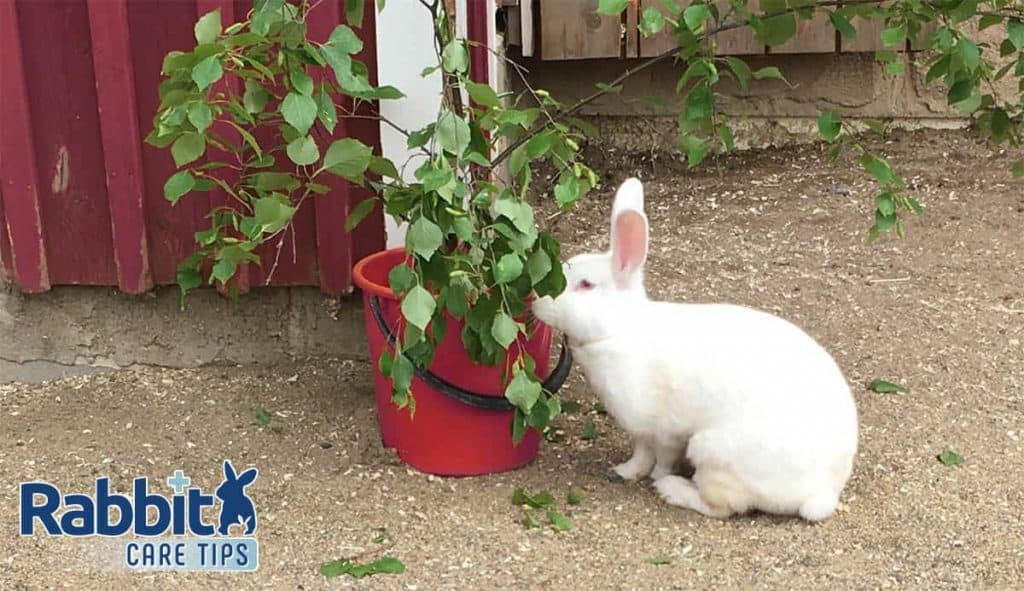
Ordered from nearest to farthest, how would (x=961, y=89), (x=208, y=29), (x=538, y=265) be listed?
(x=208, y=29) < (x=538, y=265) < (x=961, y=89)

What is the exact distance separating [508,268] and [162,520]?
1.14 m

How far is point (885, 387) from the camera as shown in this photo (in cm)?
365

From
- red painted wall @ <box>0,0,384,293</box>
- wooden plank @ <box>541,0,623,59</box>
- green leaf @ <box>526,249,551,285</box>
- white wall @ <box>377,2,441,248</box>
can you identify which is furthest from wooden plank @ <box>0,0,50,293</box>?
wooden plank @ <box>541,0,623,59</box>

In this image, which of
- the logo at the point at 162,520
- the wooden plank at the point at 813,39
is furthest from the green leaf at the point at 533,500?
the wooden plank at the point at 813,39

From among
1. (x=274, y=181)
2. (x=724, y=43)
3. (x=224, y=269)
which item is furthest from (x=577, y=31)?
(x=224, y=269)

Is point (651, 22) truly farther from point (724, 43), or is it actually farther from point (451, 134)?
point (724, 43)

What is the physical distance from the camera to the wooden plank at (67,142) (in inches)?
141

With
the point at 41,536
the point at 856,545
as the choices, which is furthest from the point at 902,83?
the point at 41,536

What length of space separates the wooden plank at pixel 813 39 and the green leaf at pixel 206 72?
164 inches

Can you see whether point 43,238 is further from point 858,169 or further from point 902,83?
point 902,83

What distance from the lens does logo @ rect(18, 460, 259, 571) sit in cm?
273

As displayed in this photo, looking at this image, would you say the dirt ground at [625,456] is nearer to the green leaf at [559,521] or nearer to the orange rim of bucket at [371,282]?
the green leaf at [559,521]

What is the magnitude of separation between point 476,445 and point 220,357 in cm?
118

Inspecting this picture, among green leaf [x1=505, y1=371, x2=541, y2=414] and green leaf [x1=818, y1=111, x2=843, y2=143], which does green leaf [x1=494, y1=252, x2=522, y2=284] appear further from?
green leaf [x1=818, y1=111, x2=843, y2=143]
